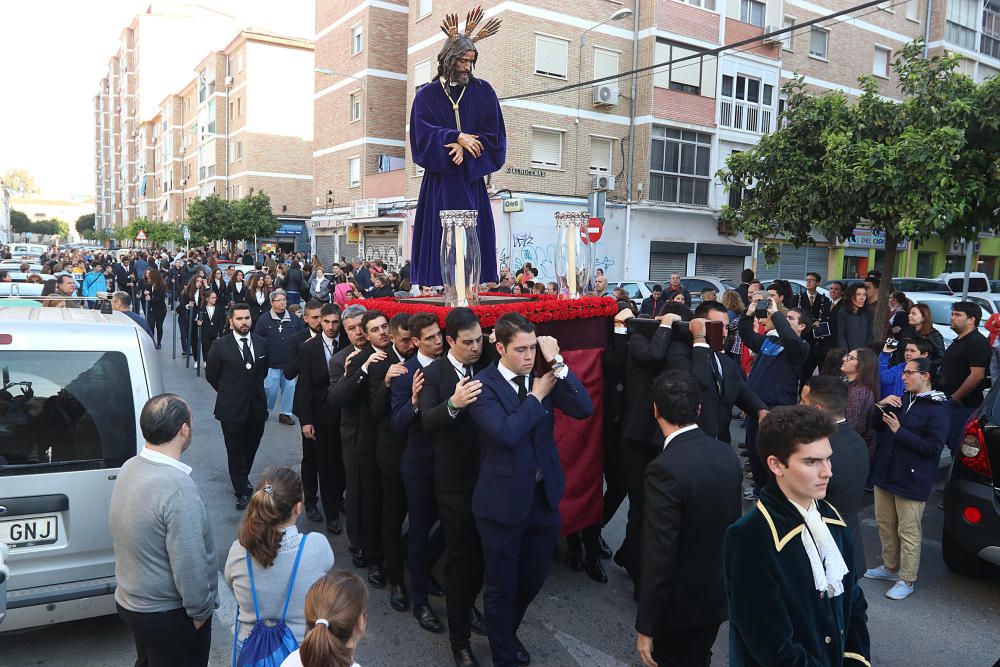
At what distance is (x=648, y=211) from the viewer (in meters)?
25.2

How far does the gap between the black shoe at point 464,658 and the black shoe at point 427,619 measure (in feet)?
1.54

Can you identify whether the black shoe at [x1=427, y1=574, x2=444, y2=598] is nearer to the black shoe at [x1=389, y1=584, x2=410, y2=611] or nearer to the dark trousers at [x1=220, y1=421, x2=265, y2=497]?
the black shoe at [x1=389, y1=584, x2=410, y2=611]

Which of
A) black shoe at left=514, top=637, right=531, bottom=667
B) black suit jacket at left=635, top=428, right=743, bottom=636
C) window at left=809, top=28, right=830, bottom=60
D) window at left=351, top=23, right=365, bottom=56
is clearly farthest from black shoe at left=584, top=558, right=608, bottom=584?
window at left=809, top=28, right=830, bottom=60

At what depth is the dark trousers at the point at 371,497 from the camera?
5.15m

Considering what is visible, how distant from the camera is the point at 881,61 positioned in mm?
30719

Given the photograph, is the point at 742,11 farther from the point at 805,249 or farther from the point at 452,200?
the point at 452,200

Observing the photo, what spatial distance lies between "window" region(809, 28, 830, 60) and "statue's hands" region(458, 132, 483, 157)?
27.4 meters

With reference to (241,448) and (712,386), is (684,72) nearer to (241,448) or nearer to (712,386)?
(241,448)

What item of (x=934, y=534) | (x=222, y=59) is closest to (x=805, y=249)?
(x=934, y=534)

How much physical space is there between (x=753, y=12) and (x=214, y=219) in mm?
25814

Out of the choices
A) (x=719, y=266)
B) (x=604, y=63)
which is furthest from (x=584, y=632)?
(x=719, y=266)

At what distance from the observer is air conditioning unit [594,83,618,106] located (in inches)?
923

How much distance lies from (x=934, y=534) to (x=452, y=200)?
16.6 feet

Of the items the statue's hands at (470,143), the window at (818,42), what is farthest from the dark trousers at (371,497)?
the window at (818,42)
